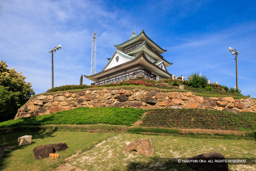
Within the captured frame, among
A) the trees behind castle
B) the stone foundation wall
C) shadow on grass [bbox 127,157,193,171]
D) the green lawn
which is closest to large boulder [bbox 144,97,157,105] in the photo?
the stone foundation wall

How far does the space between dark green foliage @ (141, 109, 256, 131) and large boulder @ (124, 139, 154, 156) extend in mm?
3481

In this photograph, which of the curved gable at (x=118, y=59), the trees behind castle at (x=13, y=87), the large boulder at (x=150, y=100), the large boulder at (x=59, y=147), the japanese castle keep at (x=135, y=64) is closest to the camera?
the large boulder at (x=59, y=147)

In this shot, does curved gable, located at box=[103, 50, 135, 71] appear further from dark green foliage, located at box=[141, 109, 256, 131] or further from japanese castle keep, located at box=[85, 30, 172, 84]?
dark green foliage, located at box=[141, 109, 256, 131]

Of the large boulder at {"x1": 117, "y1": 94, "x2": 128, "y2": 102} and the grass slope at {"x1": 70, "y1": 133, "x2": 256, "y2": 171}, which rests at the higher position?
the large boulder at {"x1": 117, "y1": 94, "x2": 128, "y2": 102}

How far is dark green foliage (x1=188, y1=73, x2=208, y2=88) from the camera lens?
18750 millimetres

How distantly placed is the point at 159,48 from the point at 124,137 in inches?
1078

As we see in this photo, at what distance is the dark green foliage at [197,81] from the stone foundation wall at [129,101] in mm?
4955

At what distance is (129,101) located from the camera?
14719 millimetres

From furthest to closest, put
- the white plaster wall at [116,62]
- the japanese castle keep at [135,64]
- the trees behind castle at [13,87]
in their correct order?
the white plaster wall at [116,62]
the japanese castle keep at [135,64]
the trees behind castle at [13,87]

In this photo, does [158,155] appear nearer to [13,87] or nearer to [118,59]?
[118,59]

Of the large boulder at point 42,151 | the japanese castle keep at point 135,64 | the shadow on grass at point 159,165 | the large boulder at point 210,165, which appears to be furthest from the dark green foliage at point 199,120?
the japanese castle keep at point 135,64

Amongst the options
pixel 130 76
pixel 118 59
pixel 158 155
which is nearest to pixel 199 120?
pixel 158 155

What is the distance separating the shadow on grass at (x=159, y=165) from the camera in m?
4.61

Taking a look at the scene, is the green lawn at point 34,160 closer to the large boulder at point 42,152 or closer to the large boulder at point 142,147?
the large boulder at point 42,152
